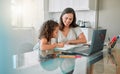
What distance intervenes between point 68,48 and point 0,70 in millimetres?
1014

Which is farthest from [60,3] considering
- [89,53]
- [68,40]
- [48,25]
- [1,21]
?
[1,21]

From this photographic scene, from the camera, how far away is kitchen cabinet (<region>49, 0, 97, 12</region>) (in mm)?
3993

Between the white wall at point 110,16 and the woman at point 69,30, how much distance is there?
214cm

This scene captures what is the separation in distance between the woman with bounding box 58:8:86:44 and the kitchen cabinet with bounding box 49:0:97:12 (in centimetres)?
199

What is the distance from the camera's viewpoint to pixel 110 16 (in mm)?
4027

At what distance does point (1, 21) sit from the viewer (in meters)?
0.58

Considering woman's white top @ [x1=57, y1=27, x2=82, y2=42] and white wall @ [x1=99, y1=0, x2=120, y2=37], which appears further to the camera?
white wall @ [x1=99, y1=0, x2=120, y2=37]

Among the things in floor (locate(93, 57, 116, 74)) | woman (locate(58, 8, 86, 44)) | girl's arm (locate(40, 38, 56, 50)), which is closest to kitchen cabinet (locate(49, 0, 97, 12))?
woman (locate(58, 8, 86, 44))

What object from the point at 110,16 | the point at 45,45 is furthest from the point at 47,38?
the point at 110,16

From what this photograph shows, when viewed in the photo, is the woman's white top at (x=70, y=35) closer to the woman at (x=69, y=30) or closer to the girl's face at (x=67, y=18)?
the woman at (x=69, y=30)

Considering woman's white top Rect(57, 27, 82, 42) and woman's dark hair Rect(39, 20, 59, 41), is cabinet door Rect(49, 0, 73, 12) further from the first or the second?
woman's dark hair Rect(39, 20, 59, 41)

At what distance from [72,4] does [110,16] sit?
3.29ft

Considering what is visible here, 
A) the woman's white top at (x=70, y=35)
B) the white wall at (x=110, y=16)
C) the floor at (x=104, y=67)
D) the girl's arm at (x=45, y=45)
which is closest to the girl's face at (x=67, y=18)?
the woman's white top at (x=70, y=35)

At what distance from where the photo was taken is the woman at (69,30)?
2021 mm
